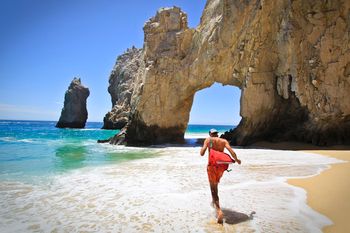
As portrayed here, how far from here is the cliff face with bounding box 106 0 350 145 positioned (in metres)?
15.4

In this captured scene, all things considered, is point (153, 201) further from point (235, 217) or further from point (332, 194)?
point (332, 194)

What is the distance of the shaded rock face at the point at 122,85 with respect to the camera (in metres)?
54.8

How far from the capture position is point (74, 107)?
221 ft

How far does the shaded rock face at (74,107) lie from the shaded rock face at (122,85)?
8.02m

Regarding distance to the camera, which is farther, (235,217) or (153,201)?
(153,201)

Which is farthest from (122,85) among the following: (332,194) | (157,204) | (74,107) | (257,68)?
(332,194)

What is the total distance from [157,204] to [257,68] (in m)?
14.7

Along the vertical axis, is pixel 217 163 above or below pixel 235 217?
above

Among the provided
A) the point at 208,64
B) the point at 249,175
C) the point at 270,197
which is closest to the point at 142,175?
the point at 249,175

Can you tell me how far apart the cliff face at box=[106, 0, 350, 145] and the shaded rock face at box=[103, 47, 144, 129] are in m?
29.5

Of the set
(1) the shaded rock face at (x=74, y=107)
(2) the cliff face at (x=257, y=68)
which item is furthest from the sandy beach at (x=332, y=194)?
(1) the shaded rock face at (x=74, y=107)

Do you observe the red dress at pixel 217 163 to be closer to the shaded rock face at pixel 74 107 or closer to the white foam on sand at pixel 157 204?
the white foam on sand at pixel 157 204

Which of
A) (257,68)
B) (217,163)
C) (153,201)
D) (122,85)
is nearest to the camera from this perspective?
(217,163)

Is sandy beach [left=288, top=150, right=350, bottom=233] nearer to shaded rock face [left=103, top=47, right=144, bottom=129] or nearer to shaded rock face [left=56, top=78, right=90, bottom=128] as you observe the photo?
shaded rock face [left=103, top=47, right=144, bottom=129]
